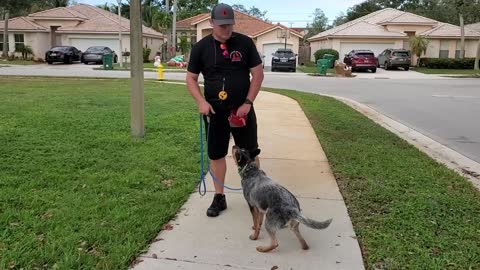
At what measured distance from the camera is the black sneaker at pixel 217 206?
440 centimetres

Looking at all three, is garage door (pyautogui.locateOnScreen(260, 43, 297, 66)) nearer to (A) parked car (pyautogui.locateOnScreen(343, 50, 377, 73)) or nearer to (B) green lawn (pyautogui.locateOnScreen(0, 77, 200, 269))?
(A) parked car (pyautogui.locateOnScreen(343, 50, 377, 73))

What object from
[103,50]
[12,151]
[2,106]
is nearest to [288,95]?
[2,106]

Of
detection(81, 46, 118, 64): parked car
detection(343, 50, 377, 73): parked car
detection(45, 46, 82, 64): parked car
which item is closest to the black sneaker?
detection(343, 50, 377, 73): parked car

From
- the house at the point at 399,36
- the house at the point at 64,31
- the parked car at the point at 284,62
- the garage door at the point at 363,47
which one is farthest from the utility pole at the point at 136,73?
the garage door at the point at 363,47

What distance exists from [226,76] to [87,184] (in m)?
1.97

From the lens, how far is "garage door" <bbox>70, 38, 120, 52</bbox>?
41.7m

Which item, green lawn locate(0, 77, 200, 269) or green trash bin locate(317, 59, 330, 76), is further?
green trash bin locate(317, 59, 330, 76)

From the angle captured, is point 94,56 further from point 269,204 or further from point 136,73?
point 269,204

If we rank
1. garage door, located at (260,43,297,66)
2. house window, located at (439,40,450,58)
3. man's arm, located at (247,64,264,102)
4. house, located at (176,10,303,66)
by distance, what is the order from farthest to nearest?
garage door, located at (260,43,297,66) < house, located at (176,10,303,66) < house window, located at (439,40,450,58) < man's arm, located at (247,64,264,102)

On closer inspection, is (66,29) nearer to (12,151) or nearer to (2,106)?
(2,106)

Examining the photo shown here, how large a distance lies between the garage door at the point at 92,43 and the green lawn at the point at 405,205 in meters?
36.5

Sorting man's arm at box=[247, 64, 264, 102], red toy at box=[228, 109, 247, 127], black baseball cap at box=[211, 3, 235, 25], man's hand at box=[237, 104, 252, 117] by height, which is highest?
black baseball cap at box=[211, 3, 235, 25]

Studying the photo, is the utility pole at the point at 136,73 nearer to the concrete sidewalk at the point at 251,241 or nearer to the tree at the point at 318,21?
the concrete sidewalk at the point at 251,241

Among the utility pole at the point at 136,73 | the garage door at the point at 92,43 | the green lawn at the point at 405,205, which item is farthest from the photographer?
the garage door at the point at 92,43
